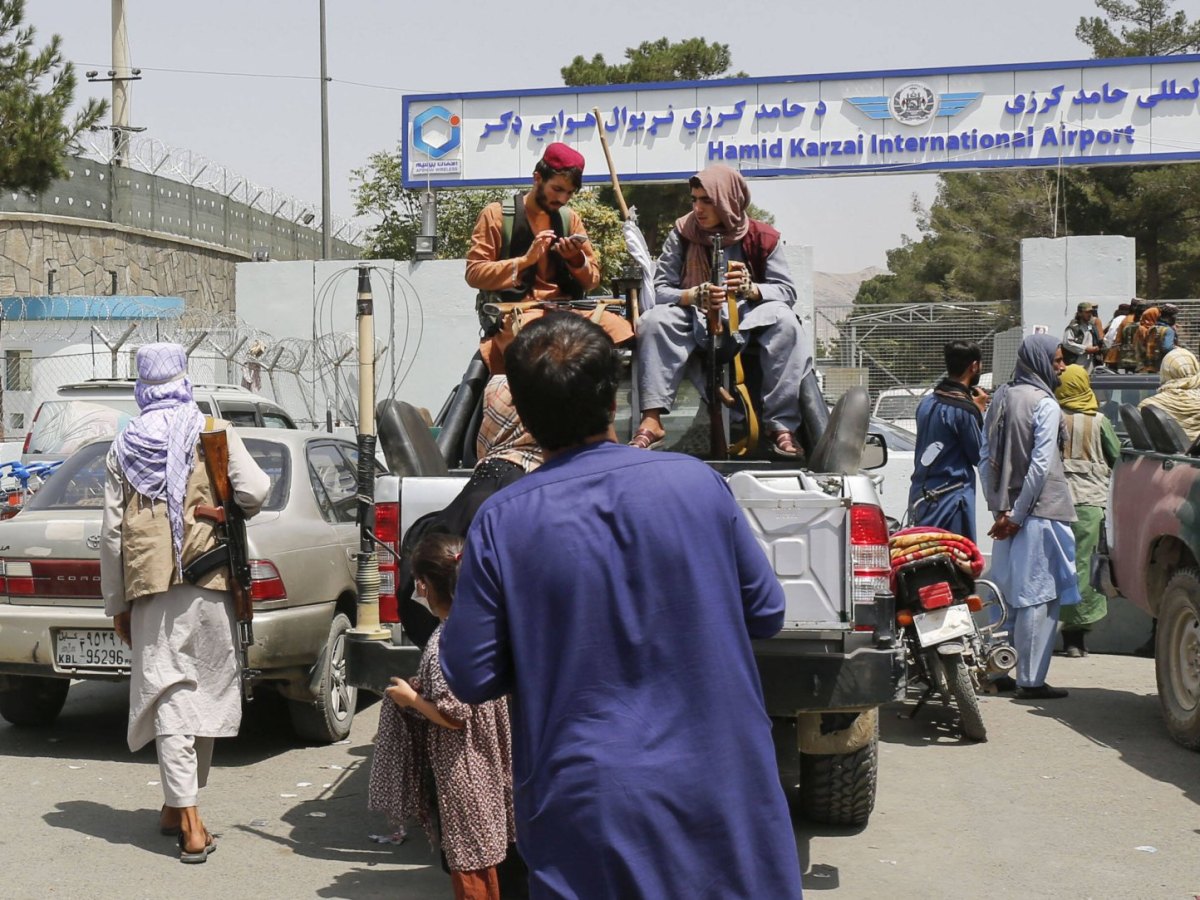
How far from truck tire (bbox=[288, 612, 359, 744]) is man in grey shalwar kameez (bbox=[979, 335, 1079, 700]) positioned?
372cm

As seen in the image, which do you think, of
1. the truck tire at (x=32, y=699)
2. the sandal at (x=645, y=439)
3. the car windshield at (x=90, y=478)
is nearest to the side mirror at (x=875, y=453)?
the sandal at (x=645, y=439)

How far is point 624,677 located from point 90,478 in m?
5.76

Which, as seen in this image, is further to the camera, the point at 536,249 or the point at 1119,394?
the point at 1119,394

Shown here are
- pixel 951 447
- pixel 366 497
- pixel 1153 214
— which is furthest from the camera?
pixel 1153 214

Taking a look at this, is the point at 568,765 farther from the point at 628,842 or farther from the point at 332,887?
the point at 332,887

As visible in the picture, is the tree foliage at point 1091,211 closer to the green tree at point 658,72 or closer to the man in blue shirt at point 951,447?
the green tree at point 658,72

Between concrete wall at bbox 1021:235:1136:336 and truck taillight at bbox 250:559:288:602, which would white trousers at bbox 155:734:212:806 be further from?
concrete wall at bbox 1021:235:1136:336

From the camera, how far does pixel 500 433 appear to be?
560 centimetres

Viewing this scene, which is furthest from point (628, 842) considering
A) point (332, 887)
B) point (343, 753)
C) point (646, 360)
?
point (343, 753)

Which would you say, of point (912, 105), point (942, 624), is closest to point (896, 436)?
point (942, 624)

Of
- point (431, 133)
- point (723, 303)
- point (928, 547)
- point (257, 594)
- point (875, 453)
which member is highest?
point (431, 133)

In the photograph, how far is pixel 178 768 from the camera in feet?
18.6

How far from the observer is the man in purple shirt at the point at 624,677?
105 inches

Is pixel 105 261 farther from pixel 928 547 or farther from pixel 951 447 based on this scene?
pixel 928 547
